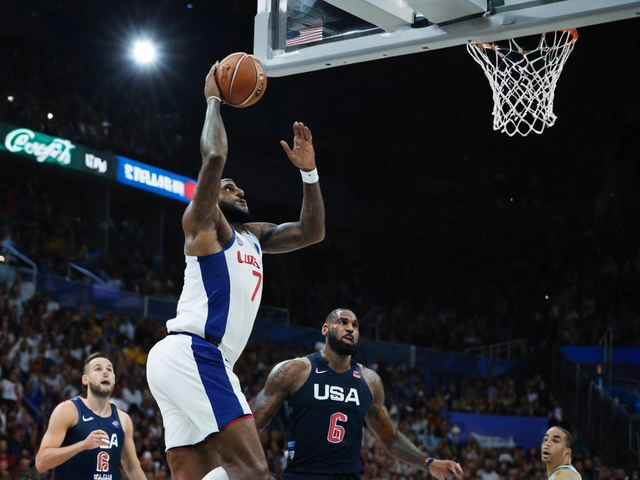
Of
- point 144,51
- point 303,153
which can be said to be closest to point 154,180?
point 144,51

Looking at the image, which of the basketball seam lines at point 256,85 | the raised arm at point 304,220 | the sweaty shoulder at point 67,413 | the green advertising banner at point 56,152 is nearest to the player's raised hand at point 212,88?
the basketball seam lines at point 256,85

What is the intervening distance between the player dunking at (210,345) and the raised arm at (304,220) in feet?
1.54

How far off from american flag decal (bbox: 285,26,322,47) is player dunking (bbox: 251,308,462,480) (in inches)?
77.1

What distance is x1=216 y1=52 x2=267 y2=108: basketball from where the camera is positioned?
3975 mm

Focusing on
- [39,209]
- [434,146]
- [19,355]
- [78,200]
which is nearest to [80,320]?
[19,355]

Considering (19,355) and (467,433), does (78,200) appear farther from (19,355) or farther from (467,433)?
(467,433)

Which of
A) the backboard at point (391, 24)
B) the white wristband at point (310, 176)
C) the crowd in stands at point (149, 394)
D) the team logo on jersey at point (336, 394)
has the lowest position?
the crowd in stands at point (149, 394)

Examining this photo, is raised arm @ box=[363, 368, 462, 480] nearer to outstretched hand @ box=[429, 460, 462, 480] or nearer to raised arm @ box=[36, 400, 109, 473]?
outstretched hand @ box=[429, 460, 462, 480]

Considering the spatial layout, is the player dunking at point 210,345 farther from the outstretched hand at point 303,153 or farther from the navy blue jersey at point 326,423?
the navy blue jersey at point 326,423

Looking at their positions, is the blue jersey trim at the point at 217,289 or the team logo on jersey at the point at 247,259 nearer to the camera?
the blue jersey trim at the point at 217,289

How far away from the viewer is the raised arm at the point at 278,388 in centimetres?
511

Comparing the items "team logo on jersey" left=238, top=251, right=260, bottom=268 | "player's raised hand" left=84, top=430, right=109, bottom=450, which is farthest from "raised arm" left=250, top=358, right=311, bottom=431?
"team logo on jersey" left=238, top=251, right=260, bottom=268

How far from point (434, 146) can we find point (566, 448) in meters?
15.3

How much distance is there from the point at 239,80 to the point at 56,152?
11744 mm
